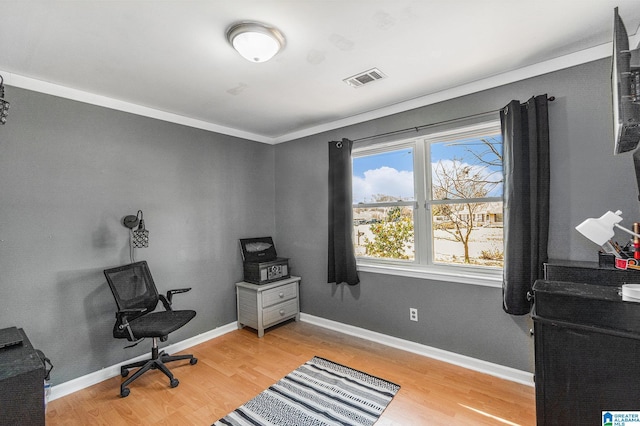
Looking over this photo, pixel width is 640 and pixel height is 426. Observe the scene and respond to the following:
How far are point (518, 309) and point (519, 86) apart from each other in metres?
1.73

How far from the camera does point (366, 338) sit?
10.4ft

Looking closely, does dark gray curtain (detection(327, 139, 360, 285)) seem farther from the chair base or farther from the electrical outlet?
the chair base

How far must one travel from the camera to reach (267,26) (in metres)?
1.69

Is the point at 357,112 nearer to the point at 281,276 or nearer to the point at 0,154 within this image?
the point at 281,276

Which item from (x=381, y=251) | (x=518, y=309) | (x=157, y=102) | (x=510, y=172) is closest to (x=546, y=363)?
(x=518, y=309)

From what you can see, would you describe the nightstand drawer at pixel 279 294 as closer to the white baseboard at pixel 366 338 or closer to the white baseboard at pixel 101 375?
the white baseboard at pixel 366 338

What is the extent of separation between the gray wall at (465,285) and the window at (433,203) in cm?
19

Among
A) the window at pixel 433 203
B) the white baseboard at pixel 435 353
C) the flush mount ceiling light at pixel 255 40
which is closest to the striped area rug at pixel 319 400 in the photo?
the white baseboard at pixel 435 353

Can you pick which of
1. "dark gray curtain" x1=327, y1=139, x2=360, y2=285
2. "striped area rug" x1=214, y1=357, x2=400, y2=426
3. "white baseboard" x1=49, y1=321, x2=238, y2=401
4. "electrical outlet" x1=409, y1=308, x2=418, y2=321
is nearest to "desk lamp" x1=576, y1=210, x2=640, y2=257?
"electrical outlet" x1=409, y1=308, x2=418, y2=321

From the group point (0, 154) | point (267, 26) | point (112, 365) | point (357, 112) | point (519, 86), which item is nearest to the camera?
point (267, 26)

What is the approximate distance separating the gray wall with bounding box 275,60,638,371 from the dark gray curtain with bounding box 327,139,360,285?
0.59 feet

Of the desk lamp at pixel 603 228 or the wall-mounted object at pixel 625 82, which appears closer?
the wall-mounted object at pixel 625 82

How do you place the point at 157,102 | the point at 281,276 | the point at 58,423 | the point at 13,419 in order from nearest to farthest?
the point at 13,419, the point at 58,423, the point at 157,102, the point at 281,276

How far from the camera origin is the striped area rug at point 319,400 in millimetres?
1947
